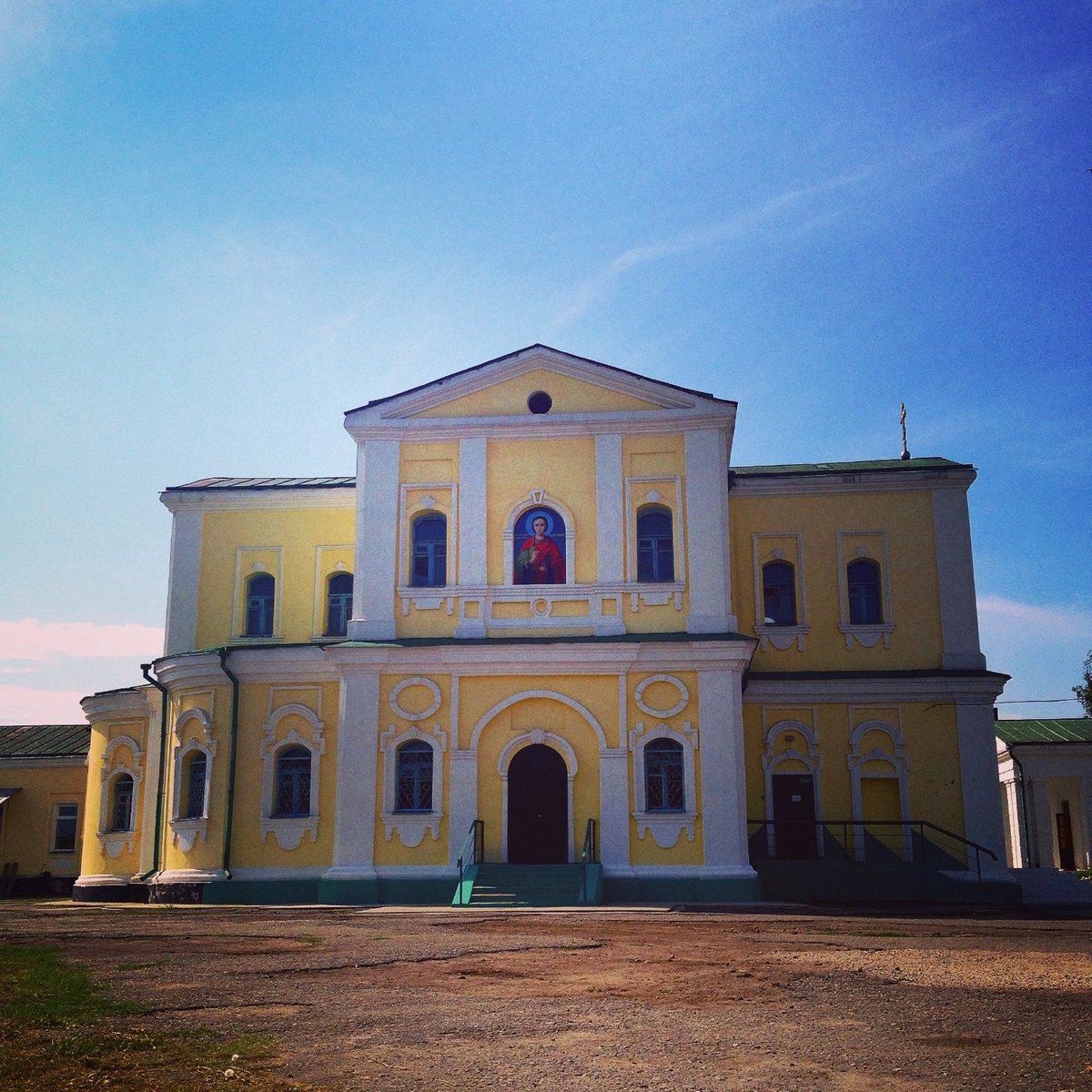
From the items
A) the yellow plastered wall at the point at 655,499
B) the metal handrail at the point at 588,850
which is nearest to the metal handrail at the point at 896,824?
the metal handrail at the point at 588,850

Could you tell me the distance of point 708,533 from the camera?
2319cm

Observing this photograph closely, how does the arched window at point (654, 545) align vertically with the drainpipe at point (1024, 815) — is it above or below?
above

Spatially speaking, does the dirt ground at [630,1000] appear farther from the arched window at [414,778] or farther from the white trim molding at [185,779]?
the white trim molding at [185,779]

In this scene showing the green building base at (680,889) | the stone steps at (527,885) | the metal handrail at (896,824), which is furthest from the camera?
the metal handrail at (896,824)

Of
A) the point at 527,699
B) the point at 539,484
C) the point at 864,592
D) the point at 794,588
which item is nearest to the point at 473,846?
the point at 527,699

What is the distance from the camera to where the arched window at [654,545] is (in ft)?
76.9

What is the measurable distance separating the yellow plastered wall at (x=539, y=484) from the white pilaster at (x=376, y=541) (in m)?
1.93

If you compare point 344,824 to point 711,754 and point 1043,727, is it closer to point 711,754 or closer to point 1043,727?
Answer: point 711,754

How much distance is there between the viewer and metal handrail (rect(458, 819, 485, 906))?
21672 millimetres

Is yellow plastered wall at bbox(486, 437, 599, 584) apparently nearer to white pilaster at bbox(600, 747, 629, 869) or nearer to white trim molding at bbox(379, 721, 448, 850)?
white trim molding at bbox(379, 721, 448, 850)

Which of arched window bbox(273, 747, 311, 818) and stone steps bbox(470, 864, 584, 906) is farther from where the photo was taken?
arched window bbox(273, 747, 311, 818)

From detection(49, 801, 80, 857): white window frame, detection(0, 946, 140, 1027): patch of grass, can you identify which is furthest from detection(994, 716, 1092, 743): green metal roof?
detection(0, 946, 140, 1027): patch of grass

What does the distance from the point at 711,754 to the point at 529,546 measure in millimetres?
5282

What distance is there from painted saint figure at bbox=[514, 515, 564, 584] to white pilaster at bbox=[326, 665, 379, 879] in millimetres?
Answer: 3466
